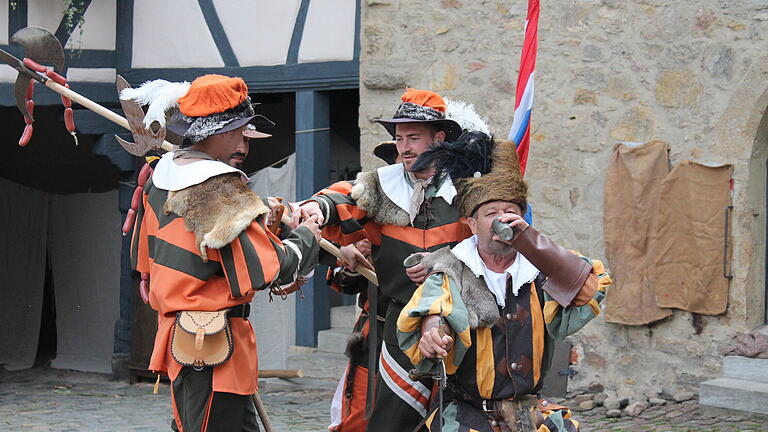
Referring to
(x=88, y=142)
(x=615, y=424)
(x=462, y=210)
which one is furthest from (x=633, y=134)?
(x=88, y=142)

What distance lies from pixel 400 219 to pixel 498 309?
3.22 feet

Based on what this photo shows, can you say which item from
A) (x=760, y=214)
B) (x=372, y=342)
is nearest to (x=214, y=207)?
(x=372, y=342)

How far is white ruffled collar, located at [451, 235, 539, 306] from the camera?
3.48m

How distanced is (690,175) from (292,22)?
11.7 ft

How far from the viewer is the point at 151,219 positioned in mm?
3844

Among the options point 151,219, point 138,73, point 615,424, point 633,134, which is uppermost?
point 138,73

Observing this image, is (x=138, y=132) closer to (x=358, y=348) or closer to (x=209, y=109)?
A: (x=209, y=109)

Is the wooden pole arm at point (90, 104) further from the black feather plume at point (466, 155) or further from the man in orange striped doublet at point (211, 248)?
the black feather plume at point (466, 155)

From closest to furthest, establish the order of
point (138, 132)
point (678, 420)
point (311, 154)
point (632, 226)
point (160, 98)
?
point (160, 98) < point (138, 132) < point (678, 420) < point (632, 226) < point (311, 154)

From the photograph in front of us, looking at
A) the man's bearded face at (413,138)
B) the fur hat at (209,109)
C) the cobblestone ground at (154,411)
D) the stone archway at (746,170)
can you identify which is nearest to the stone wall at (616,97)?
the stone archway at (746,170)

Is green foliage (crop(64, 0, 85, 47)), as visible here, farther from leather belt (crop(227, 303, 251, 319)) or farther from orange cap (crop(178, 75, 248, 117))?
leather belt (crop(227, 303, 251, 319))

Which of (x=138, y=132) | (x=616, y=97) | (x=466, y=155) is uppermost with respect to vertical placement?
(x=616, y=97)

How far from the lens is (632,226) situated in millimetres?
6836

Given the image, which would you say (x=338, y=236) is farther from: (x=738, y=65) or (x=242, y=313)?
(x=738, y=65)
